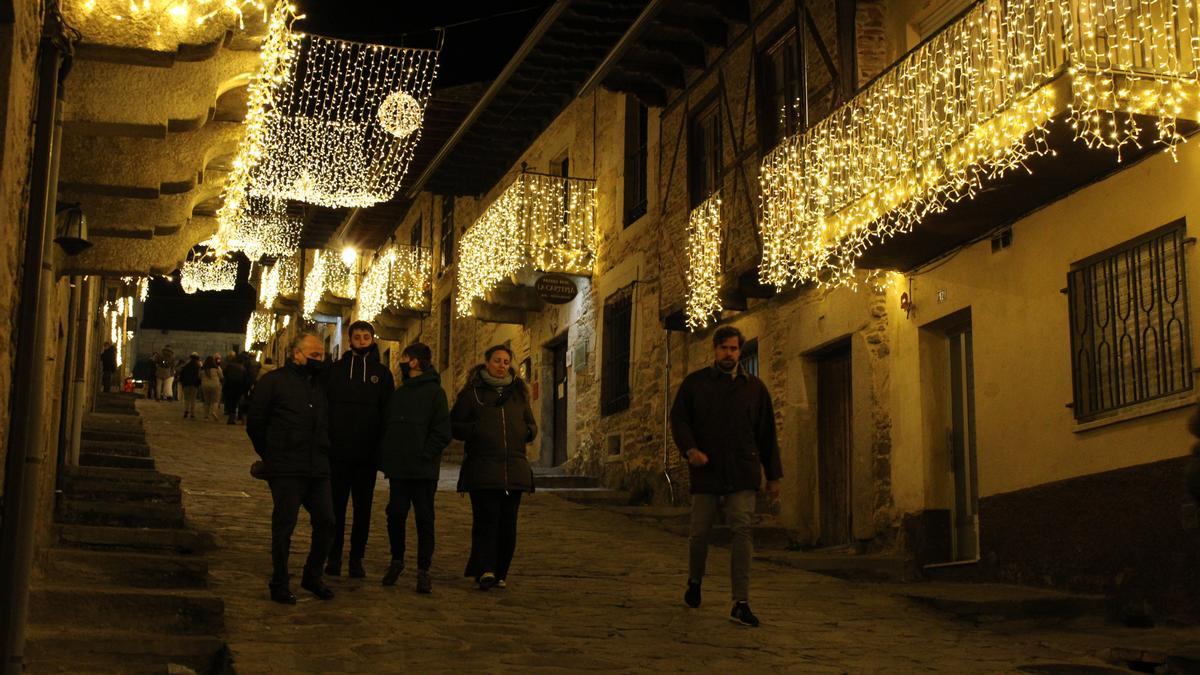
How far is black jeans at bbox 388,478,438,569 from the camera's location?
989cm

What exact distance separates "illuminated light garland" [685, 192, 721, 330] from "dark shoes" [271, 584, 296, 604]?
7.82 meters

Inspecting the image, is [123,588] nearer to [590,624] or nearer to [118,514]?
Answer: [590,624]

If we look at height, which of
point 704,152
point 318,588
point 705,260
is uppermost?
point 704,152

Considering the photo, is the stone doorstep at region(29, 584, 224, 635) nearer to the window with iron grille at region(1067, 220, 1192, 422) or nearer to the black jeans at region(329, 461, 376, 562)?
the black jeans at region(329, 461, 376, 562)

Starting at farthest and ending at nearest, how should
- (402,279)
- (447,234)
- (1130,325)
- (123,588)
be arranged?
(402,279)
(447,234)
(1130,325)
(123,588)

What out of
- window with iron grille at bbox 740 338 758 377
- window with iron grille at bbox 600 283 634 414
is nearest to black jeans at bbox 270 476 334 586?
window with iron grille at bbox 740 338 758 377

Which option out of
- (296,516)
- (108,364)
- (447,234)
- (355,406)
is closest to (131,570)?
(296,516)

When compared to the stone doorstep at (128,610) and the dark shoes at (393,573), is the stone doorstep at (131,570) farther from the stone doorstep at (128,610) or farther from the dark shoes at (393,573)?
the dark shoes at (393,573)

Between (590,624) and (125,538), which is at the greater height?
(125,538)

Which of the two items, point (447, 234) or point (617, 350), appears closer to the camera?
point (617, 350)

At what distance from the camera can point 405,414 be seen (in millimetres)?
9953

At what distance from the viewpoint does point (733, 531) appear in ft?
30.1

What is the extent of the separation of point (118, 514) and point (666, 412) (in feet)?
26.1

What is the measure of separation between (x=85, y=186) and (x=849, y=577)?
6954 millimetres
